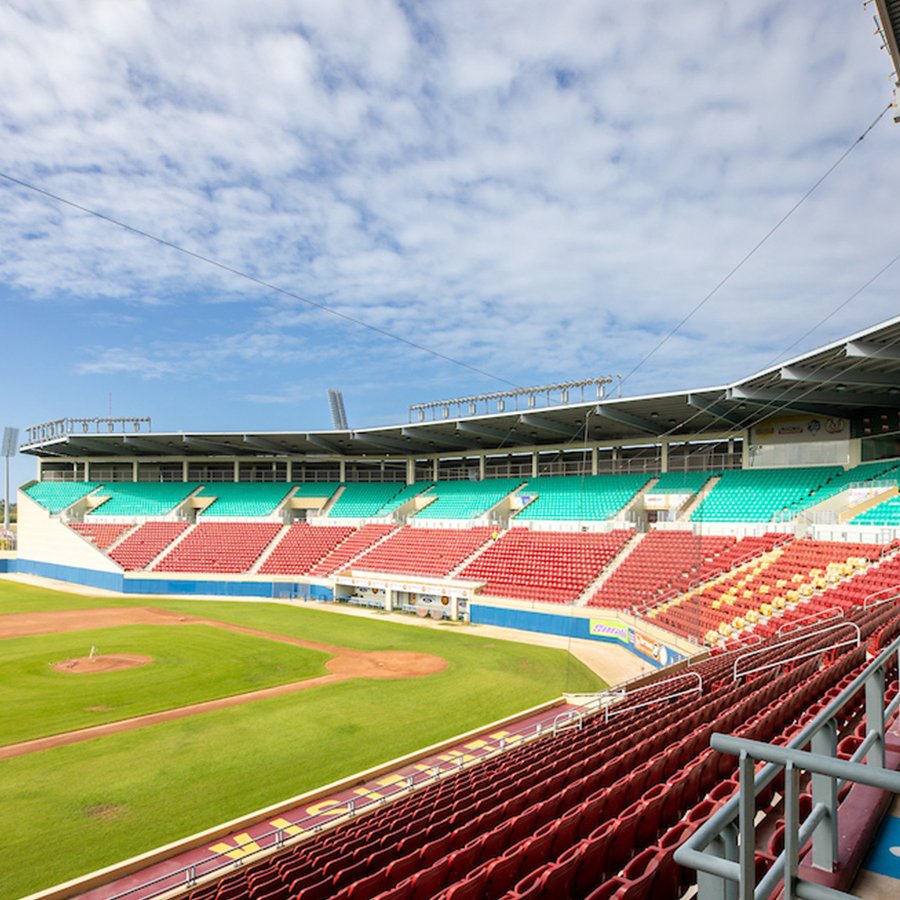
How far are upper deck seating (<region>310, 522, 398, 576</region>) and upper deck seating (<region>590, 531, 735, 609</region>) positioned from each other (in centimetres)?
2025

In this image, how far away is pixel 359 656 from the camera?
86.3ft

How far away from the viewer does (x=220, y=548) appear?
51.8 metres

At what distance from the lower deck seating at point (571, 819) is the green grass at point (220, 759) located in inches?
144

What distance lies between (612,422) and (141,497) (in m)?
45.0

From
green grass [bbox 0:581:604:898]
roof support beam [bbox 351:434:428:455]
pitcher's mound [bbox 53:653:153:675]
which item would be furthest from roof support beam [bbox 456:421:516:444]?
pitcher's mound [bbox 53:653:153:675]

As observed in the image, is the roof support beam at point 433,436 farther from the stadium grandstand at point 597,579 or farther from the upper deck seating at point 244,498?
the upper deck seating at point 244,498

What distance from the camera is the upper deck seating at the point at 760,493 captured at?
3412cm

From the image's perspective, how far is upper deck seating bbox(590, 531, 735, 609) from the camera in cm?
3073

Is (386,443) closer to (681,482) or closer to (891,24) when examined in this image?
(681,482)

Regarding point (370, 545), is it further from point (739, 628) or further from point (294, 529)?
point (739, 628)

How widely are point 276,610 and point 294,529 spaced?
16066 mm

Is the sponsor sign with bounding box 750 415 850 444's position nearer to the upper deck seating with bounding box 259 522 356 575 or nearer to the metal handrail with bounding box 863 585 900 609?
the metal handrail with bounding box 863 585 900 609

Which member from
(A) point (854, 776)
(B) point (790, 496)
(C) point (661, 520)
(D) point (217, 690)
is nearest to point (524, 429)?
(C) point (661, 520)

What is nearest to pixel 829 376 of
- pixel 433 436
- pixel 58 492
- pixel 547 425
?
pixel 547 425
